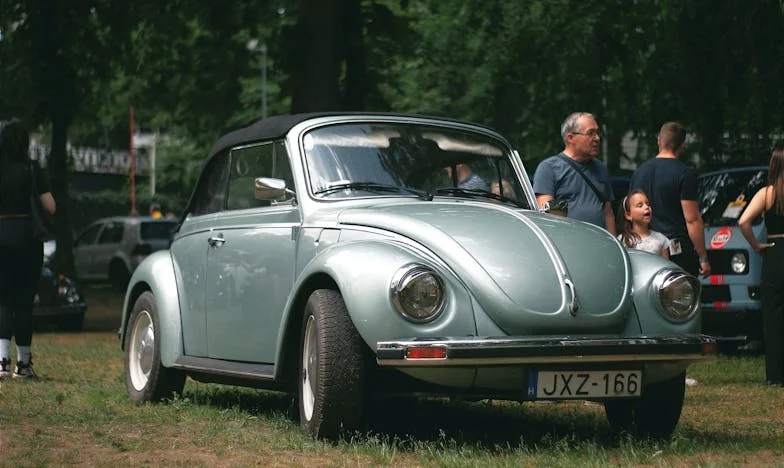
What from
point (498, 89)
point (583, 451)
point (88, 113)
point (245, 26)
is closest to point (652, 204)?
point (583, 451)

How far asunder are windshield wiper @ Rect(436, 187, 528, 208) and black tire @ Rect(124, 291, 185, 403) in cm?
241

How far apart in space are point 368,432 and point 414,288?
3.11 ft

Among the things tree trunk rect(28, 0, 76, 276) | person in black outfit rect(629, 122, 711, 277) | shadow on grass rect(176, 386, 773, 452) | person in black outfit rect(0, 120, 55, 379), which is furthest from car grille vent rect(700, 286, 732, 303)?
tree trunk rect(28, 0, 76, 276)

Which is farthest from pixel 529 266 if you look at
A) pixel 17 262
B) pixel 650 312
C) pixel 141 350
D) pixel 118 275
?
pixel 118 275

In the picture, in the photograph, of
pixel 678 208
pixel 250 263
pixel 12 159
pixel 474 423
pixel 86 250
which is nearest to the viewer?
pixel 250 263

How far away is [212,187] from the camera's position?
973 centimetres

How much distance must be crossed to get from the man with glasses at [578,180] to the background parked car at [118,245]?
76.6 feet

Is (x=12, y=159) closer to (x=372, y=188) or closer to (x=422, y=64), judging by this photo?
(x=372, y=188)

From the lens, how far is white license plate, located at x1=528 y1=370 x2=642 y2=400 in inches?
274

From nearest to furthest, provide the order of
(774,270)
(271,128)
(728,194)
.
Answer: (271,128) → (774,270) → (728,194)

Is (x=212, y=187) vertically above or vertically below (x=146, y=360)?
above

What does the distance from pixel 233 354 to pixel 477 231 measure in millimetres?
2102

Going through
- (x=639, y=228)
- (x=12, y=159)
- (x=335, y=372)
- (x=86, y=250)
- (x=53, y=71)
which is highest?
(x=53, y=71)

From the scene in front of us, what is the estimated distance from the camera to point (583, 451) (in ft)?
23.2
